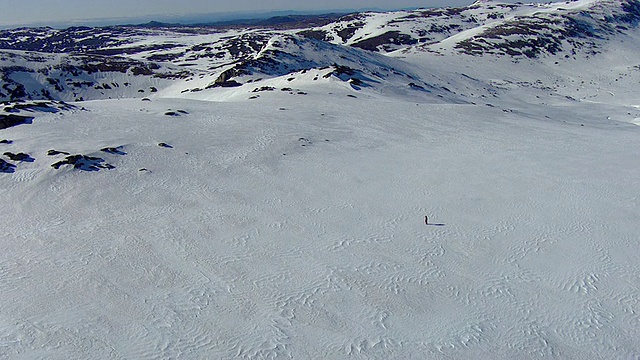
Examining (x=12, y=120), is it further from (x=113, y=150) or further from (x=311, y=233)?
(x=311, y=233)

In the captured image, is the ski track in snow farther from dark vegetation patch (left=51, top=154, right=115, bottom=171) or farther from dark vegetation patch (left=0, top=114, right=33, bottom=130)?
dark vegetation patch (left=0, top=114, right=33, bottom=130)

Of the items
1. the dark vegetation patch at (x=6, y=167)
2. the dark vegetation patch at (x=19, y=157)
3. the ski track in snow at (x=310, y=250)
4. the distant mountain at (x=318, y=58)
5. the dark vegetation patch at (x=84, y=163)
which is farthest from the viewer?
the distant mountain at (x=318, y=58)

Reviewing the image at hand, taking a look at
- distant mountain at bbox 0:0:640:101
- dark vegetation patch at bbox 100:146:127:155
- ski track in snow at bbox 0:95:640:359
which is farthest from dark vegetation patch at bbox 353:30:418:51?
dark vegetation patch at bbox 100:146:127:155

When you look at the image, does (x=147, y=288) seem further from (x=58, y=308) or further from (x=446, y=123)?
(x=446, y=123)

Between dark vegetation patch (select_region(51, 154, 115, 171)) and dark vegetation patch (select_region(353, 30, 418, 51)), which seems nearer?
dark vegetation patch (select_region(51, 154, 115, 171))

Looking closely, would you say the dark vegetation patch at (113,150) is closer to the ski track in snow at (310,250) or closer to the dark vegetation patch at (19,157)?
the ski track in snow at (310,250)

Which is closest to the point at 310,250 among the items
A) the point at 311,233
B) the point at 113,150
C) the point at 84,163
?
the point at 311,233

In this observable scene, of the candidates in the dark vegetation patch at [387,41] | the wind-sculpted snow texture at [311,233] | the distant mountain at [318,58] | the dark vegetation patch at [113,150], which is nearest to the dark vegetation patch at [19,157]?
the wind-sculpted snow texture at [311,233]
